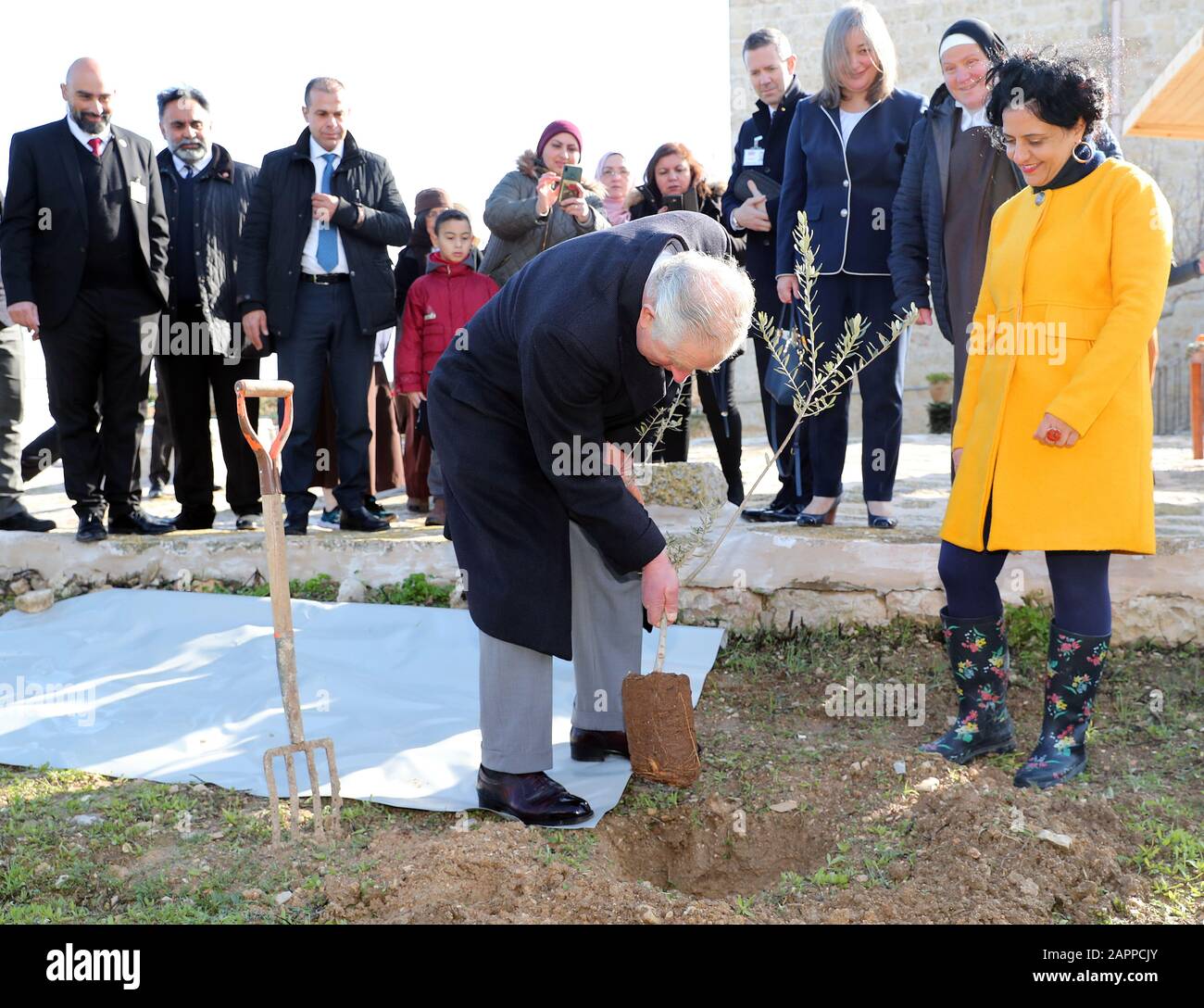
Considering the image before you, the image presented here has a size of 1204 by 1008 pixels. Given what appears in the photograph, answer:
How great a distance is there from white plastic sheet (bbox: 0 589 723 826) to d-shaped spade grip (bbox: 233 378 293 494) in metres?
0.94

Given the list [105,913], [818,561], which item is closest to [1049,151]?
[818,561]

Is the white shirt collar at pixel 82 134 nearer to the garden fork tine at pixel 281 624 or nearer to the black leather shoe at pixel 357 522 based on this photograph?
the black leather shoe at pixel 357 522

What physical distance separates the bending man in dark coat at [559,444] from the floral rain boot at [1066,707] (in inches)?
41.3

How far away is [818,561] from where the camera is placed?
4.15m

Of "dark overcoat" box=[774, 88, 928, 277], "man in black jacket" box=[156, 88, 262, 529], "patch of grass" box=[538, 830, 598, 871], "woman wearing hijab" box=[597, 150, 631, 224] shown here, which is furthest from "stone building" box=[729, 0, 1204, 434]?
"patch of grass" box=[538, 830, 598, 871]

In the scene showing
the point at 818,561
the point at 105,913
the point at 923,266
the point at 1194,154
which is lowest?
the point at 105,913

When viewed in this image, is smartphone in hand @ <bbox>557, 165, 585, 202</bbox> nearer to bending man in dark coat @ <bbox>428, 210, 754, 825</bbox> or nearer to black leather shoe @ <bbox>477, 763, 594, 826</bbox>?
bending man in dark coat @ <bbox>428, 210, 754, 825</bbox>

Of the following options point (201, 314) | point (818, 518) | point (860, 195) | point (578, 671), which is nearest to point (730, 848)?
point (578, 671)

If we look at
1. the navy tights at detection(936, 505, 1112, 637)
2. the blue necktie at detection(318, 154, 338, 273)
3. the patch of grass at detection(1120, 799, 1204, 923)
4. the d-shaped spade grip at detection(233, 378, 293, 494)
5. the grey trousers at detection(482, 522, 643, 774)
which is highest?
the blue necktie at detection(318, 154, 338, 273)

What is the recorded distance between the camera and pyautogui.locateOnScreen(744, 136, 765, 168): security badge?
16.2ft

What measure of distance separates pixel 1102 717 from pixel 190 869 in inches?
106

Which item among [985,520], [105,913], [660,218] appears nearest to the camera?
[105,913]
